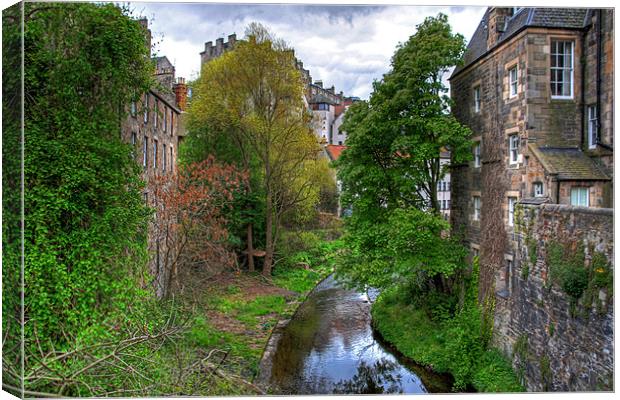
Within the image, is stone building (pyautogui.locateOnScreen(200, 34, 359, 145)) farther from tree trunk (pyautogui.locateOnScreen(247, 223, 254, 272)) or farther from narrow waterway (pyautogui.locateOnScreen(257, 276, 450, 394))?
narrow waterway (pyautogui.locateOnScreen(257, 276, 450, 394))

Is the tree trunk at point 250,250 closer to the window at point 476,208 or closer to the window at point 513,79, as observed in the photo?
the window at point 476,208

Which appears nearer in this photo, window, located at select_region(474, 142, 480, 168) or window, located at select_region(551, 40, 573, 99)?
window, located at select_region(551, 40, 573, 99)

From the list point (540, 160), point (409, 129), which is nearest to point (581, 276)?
point (540, 160)

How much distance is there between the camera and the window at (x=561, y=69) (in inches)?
442

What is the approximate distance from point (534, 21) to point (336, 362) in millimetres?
8932

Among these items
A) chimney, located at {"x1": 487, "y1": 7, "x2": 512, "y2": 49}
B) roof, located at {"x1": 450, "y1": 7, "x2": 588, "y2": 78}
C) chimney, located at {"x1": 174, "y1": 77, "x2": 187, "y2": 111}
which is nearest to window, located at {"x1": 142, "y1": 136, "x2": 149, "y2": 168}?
chimney, located at {"x1": 174, "y1": 77, "x2": 187, "y2": 111}

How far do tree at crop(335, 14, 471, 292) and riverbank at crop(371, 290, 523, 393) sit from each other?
137 cm

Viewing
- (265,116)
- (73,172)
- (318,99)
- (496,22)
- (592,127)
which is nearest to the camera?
(73,172)

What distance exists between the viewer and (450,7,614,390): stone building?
30.4 feet

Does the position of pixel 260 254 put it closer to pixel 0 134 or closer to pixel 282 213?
pixel 282 213

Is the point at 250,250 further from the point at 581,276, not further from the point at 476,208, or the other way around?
the point at 581,276

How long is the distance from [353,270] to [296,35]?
284 inches

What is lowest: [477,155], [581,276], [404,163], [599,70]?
[581,276]

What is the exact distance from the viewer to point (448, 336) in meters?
13.9
